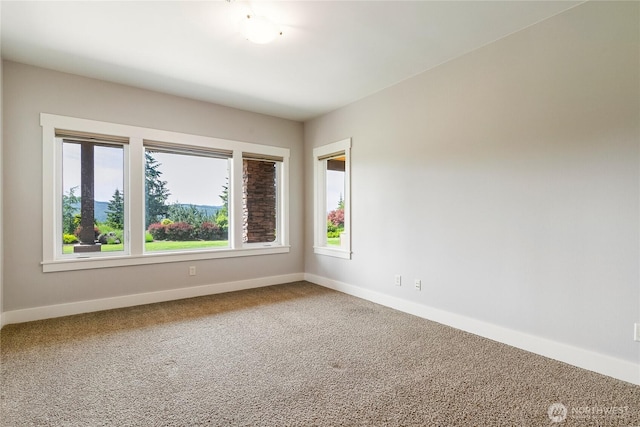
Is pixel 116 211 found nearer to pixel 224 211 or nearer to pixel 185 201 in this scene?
pixel 185 201

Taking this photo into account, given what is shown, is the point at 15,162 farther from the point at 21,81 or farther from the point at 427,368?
the point at 427,368

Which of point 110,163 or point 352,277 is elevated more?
point 110,163

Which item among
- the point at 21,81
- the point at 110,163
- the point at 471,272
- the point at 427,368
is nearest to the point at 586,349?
the point at 471,272

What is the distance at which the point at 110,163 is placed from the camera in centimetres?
370

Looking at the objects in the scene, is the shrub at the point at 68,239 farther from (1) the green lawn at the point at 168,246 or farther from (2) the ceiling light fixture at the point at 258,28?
(2) the ceiling light fixture at the point at 258,28

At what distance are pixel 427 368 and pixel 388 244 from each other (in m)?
1.70

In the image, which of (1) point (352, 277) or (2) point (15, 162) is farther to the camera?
(1) point (352, 277)

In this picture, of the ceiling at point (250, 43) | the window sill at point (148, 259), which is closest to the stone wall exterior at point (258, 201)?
the window sill at point (148, 259)

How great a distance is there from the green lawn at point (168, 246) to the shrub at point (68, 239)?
46 millimetres

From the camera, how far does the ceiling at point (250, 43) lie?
2.31m

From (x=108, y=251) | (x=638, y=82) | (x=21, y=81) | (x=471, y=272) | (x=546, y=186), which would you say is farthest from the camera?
(x=108, y=251)

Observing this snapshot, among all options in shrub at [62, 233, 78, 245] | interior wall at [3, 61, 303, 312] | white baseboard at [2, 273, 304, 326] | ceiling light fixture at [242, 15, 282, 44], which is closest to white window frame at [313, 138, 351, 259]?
→ white baseboard at [2, 273, 304, 326]

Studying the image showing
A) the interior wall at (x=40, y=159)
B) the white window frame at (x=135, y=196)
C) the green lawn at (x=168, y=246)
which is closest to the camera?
the interior wall at (x=40, y=159)

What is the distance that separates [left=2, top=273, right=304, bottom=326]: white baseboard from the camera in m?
3.16
